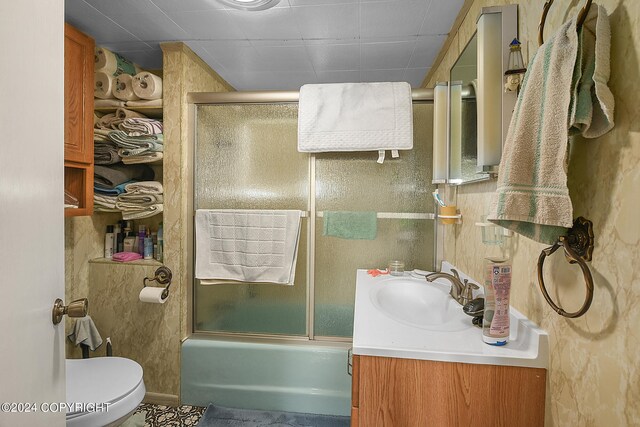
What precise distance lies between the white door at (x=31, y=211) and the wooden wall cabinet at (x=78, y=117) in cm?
102

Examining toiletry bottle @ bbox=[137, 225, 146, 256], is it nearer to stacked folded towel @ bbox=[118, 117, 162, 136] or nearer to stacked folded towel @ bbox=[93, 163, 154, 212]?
stacked folded towel @ bbox=[93, 163, 154, 212]

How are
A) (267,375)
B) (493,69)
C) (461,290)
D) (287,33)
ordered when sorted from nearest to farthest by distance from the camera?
(493,69) → (461,290) → (287,33) → (267,375)

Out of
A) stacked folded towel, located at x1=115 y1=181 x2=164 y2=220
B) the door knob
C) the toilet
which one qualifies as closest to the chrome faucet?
the door knob

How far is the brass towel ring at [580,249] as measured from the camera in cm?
60

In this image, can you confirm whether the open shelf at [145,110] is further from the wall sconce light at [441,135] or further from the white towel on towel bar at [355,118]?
the wall sconce light at [441,135]

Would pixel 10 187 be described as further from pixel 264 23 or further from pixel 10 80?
pixel 264 23

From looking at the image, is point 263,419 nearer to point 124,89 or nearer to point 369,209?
point 369,209

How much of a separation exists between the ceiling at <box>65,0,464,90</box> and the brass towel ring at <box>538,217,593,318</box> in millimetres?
1267

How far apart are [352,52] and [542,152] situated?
5.01 ft

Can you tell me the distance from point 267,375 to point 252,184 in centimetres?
113

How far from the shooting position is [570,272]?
2.28 feet

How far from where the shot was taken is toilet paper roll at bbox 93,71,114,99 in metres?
1.82

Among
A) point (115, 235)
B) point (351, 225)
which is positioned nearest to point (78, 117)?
point (115, 235)

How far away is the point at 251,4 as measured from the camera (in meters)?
1.43
